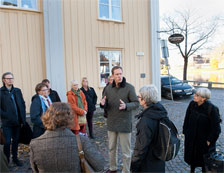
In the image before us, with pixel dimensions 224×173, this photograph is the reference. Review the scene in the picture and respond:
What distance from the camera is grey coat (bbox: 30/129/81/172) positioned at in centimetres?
182

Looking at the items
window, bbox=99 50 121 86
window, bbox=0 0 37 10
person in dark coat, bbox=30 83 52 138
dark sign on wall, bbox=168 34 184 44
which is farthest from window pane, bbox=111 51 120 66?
person in dark coat, bbox=30 83 52 138

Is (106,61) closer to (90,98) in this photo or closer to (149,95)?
(90,98)

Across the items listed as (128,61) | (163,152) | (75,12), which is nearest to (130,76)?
(128,61)

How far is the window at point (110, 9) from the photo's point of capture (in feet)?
32.5

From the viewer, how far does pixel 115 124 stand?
138 inches

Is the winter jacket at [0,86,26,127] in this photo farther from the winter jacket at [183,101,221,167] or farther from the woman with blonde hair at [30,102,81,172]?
the winter jacket at [183,101,221,167]

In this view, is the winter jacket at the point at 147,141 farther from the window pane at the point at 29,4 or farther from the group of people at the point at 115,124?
the window pane at the point at 29,4

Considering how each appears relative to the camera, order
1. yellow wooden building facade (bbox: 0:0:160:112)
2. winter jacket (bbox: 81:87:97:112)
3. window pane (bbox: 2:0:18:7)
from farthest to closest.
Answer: yellow wooden building facade (bbox: 0:0:160:112)
window pane (bbox: 2:0:18:7)
winter jacket (bbox: 81:87:97:112)

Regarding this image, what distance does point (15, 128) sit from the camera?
3.97 meters

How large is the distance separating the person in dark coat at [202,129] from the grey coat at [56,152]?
223 centimetres

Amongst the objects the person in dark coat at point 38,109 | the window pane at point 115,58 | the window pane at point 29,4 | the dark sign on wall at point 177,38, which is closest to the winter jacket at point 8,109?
the person in dark coat at point 38,109

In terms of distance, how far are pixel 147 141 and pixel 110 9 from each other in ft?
29.7

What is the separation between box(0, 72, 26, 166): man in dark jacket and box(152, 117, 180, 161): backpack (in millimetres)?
2817

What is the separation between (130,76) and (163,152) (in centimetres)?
845
